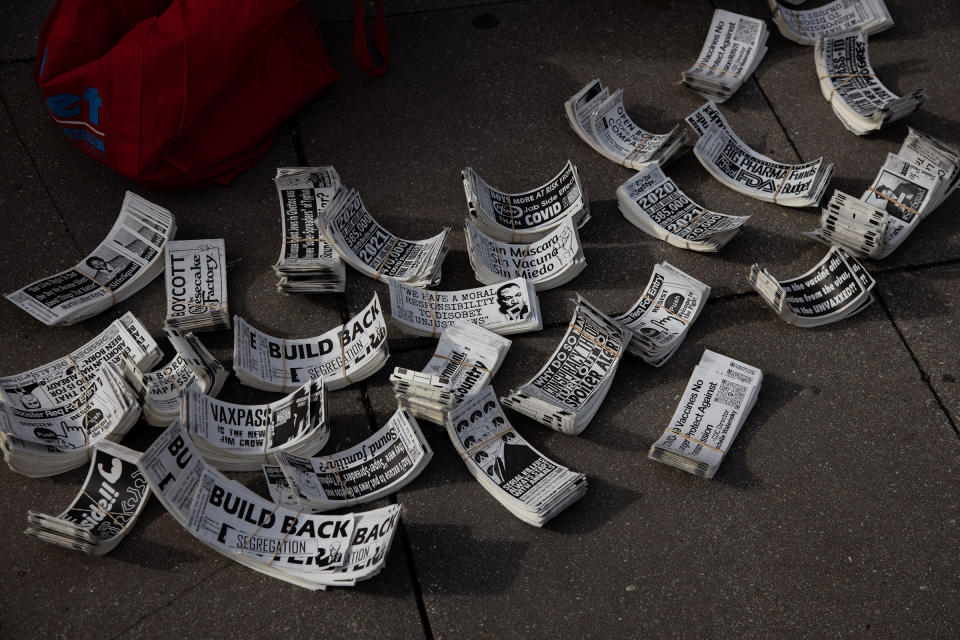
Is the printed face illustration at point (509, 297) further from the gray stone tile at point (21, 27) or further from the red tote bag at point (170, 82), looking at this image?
the gray stone tile at point (21, 27)

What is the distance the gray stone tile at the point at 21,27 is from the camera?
168 inches

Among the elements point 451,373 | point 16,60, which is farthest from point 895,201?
point 16,60

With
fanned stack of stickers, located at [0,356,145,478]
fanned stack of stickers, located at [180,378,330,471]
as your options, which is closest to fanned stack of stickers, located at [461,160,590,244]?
fanned stack of stickers, located at [180,378,330,471]

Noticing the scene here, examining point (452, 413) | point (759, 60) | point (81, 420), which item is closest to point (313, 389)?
point (452, 413)

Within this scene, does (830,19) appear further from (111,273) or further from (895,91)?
(111,273)

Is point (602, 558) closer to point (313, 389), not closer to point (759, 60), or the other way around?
point (313, 389)

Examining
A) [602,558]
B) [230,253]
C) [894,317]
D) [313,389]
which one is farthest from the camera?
[230,253]

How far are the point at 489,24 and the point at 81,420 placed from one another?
2.63m

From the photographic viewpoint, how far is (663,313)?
3.30m

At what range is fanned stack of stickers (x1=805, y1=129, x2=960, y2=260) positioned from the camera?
135 inches

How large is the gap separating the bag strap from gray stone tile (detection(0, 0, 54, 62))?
1.56 meters

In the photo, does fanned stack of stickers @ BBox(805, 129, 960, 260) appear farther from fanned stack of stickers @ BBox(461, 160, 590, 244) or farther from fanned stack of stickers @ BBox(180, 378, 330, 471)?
fanned stack of stickers @ BBox(180, 378, 330, 471)

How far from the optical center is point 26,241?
3627 millimetres

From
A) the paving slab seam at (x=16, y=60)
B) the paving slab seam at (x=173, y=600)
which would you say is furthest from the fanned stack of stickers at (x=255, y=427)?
the paving slab seam at (x=16, y=60)
